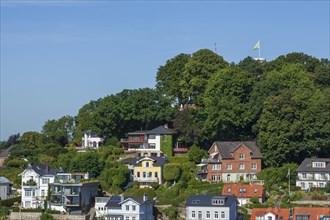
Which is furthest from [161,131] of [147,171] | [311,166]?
[311,166]

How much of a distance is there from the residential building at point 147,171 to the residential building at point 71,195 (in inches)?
201

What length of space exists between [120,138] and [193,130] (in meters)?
9.32

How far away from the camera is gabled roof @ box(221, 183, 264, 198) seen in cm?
7138

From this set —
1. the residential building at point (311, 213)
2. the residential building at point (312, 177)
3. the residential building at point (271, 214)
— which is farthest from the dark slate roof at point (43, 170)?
the residential building at point (311, 213)

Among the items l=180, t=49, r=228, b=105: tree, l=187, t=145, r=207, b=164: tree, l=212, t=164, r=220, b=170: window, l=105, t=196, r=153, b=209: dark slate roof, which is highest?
l=180, t=49, r=228, b=105: tree

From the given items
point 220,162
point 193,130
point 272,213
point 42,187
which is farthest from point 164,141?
point 272,213

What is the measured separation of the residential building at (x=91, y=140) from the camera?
9056 centimetres

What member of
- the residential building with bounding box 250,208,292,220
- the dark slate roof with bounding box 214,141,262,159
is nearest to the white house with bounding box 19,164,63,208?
the dark slate roof with bounding box 214,141,262,159

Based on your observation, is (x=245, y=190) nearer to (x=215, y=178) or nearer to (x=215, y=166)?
(x=215, y=178)

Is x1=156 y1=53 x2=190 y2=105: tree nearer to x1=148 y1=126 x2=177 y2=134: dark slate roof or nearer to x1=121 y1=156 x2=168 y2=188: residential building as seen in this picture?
x1=148 y1=126 x2=177 y2=134: dark slate roof

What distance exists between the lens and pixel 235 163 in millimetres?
79062

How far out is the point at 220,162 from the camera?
7862 cm

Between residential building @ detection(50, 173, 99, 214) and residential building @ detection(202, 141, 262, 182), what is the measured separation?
11391mm

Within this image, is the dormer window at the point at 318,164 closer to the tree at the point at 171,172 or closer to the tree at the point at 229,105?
the tree at the point at 229,105
